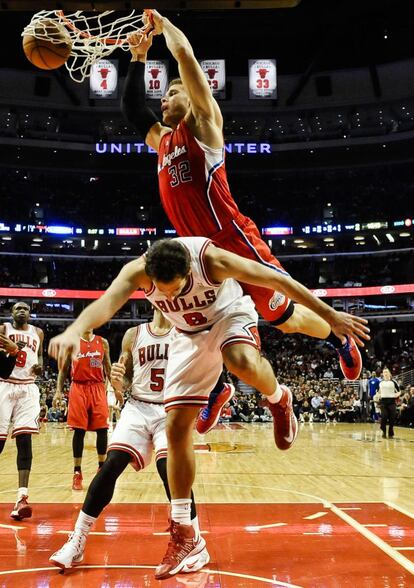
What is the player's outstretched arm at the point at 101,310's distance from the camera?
9.62 feet

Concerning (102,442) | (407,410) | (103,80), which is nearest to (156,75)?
(103,80)

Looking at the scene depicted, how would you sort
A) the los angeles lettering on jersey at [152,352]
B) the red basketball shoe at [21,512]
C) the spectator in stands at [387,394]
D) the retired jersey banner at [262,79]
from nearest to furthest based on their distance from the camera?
the los angeles lettering on jersey at [152,352] < the red basketball shoe at [21,512] < the spectator in stands at [387,394] < the retired jersey banner at [262,79]

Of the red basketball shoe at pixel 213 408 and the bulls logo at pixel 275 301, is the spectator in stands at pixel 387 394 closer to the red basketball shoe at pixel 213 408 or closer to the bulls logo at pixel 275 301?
the red basketball shoe at pixel 213 408

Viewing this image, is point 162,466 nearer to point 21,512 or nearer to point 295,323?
point 295,323

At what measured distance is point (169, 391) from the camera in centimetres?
415

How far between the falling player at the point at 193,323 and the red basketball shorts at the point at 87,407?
14.1ft

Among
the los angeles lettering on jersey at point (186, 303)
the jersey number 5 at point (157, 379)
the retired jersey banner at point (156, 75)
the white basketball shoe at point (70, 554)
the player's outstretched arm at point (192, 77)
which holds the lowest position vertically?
the white basketball shoe at point (70, 554)

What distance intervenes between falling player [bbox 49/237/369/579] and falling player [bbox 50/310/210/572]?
47 centimetres

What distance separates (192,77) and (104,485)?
2726mm

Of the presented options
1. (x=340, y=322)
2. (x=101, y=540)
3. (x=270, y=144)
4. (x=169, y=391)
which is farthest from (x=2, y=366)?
(x=270, y=144)

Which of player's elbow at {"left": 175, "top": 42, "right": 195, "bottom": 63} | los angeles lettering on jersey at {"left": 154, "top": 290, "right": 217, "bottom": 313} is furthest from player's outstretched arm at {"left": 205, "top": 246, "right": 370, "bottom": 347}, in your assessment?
player's elbow at {"left": 175, "top": 42, "right": 195, "bottom": 63}

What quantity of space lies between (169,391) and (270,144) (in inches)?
1304

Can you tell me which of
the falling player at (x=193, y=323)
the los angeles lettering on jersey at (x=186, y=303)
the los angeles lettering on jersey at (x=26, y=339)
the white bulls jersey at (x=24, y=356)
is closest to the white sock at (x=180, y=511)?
the falling player at (x=193, y=323)

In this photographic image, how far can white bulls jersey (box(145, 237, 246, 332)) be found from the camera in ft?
12.2
